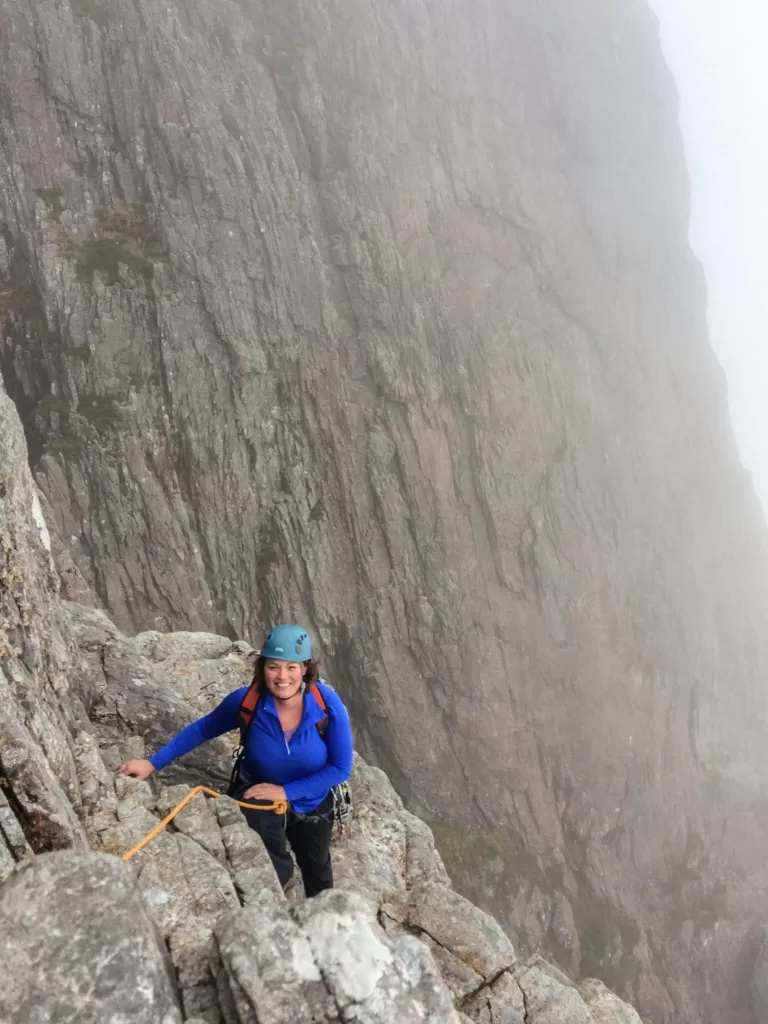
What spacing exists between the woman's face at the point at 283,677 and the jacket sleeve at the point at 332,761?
58 cm

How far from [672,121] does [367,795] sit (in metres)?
97.1

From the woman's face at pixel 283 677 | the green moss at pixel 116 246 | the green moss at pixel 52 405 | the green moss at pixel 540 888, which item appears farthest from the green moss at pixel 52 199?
the green moss at pixel 540 888

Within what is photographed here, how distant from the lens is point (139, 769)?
10336 mm

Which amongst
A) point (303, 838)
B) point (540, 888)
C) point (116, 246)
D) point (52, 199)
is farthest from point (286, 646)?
point (540, 888)

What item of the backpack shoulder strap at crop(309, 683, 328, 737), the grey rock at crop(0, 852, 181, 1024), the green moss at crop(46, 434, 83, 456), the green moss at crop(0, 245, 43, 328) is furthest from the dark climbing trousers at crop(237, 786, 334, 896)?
the green moss at crop(0, 245, 43, 328)

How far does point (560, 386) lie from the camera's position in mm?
56594

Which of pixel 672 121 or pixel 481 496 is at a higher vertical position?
pixel 672 121

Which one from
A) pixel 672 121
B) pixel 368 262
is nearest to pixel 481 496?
pixel 368 262

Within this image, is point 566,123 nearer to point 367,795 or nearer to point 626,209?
point 626,209

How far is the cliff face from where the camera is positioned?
135ft

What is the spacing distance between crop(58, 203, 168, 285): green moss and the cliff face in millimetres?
190

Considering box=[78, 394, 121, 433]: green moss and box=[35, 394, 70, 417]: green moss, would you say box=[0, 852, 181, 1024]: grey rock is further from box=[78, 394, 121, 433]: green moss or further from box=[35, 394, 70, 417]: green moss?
box=[35, 394, 70, 417]: green moss

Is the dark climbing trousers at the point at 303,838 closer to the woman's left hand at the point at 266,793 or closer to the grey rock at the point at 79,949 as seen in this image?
the woman's left hand at the point at 266,793

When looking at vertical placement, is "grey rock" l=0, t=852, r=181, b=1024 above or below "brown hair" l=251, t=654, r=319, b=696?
below
